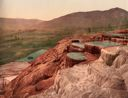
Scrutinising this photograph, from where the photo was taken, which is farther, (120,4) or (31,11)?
(120,4)

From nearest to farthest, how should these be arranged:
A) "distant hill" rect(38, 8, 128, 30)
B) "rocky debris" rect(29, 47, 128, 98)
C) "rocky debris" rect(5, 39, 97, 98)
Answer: "rocky debris" rect(29, 47, 128, 98)
"rocky debris" rect(5, 39, 97, 98)
"distant hill" rect(38, 8, 128, 30)

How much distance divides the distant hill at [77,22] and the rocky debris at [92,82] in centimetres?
41

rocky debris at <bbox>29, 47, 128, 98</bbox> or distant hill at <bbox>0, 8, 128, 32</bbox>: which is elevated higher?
distant hill at <bbox>0, 8, 128, 32</bbox>

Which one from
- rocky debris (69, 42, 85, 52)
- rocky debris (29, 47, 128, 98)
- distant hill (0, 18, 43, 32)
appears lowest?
rocky debris (29, 47, 128, 98)

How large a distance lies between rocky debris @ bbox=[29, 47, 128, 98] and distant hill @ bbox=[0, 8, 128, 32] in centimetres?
41

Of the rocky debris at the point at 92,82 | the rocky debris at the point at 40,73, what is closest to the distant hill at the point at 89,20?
the rocky debris at the point at 40,73

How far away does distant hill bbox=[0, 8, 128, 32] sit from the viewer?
2807mm

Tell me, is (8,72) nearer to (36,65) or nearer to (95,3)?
(36,65)

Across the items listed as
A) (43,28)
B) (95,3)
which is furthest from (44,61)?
(95,3)

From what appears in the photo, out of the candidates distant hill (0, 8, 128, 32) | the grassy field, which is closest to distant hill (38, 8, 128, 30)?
distant hill (0, 8, 128, 32)

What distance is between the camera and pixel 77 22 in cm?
293

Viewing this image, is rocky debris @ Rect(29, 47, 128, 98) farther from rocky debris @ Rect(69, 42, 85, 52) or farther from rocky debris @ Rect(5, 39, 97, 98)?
rocky debris @ Rect(69, 42, 85, 52)

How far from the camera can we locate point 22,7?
282 centimetres

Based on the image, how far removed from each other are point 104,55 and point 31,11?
3.17 ft
